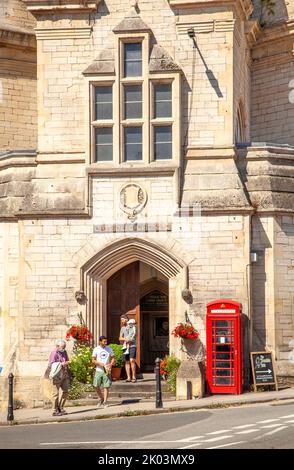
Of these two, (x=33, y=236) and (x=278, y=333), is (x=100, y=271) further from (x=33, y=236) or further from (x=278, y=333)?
(x=278, y=333)

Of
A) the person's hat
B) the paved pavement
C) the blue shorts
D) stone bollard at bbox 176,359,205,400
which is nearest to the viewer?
the paved pavement

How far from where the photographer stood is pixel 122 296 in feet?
82.5

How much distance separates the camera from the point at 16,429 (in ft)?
65.4

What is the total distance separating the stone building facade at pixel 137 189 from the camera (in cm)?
2411

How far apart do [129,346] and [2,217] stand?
13.4ft

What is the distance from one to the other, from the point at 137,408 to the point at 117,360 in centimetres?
261

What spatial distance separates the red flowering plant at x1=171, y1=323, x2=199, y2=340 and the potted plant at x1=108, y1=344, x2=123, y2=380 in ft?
4.46

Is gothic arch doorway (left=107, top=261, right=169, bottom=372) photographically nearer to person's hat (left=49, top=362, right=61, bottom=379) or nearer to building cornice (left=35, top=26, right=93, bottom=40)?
person's hat (left=49, top=362, right=61, bottom=379)

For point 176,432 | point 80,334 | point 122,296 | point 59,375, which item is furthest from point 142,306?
point 176,432

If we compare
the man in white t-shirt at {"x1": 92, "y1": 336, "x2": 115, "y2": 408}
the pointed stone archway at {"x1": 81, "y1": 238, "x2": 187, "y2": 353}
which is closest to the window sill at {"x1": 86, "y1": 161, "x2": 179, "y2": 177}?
the pointed stone archway at {"x1": 81, "y1": 238, "x2": 187, "y2": 353}

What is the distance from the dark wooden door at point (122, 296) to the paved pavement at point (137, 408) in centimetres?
268

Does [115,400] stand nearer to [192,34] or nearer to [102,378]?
[102,378]

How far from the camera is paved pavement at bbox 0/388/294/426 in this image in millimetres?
21172

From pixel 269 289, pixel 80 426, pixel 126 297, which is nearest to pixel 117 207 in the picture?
pixel 126 297
